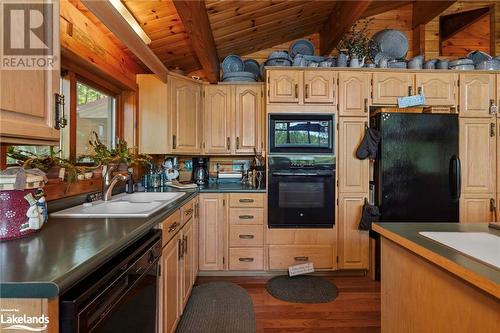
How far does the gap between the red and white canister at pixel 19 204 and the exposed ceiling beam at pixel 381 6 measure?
12.5ft

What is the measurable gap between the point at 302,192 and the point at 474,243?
5.63ft

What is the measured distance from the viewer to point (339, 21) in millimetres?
2721

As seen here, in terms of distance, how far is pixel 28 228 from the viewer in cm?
101

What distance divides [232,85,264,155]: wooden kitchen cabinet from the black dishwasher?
1826mm

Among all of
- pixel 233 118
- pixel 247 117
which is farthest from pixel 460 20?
pixel 233 118

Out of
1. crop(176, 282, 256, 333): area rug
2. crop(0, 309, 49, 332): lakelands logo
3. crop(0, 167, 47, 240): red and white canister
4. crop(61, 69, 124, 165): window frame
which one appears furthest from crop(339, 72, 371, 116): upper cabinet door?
crop(0, 309, 49, 332): lakelands logo

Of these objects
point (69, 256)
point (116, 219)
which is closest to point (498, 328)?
point (69, 256)

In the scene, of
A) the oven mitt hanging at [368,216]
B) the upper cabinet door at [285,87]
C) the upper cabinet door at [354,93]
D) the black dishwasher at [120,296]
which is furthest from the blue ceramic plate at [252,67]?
the black dishwasher at [120,296]

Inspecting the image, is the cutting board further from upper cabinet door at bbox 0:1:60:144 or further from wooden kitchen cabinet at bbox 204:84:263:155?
wooden kitchen cabinet at bbox 204:84:263:155

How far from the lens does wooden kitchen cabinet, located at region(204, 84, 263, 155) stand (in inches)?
117

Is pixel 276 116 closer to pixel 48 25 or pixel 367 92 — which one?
pixel 367 92

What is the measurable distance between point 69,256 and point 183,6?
142 centimetres

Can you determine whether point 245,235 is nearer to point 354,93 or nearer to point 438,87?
point 354,93

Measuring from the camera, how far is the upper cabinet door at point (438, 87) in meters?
2.72
